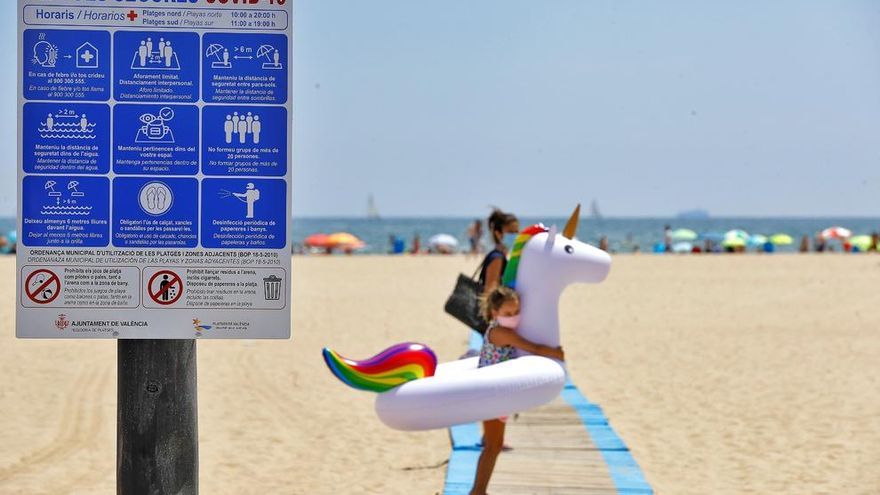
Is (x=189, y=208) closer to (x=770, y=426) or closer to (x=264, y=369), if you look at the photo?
(x=770, y=426)

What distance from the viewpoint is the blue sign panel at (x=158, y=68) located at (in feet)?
12.6

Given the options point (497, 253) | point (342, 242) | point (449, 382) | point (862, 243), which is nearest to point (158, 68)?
point (449, 382)

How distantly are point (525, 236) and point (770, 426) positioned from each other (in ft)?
14.2

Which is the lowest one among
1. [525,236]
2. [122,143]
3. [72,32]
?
[525,236]

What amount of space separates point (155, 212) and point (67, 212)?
1.06 feet

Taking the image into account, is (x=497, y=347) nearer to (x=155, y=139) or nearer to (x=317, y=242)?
(x=155, y=139)

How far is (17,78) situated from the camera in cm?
380

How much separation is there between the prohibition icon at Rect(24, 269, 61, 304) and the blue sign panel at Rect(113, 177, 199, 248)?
0.27 metres

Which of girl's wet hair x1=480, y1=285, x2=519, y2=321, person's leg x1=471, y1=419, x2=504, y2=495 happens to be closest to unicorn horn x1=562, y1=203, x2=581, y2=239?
girl's wet hair x1=480, y1=285, x2=519, y2=321

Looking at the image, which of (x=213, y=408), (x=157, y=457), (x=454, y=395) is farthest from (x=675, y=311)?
(x=157, y=457)

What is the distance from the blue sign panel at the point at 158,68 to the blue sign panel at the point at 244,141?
146 millimetres

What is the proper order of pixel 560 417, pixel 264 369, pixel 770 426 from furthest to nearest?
1. pixel 264 369
2. pixel 770 426
3. pixel 560 417

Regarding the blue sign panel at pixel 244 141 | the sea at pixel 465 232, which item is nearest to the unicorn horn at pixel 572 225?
the blue sign panel at pixel 244 141

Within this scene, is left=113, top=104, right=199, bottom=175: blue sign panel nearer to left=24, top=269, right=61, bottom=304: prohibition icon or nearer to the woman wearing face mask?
left=24, top=269, right=61, bottom=304: prohibition icon
